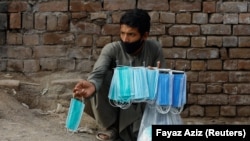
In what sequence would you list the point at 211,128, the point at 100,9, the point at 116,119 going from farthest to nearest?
the point at 100,9 → the point at 116,119 → the point at 211,128

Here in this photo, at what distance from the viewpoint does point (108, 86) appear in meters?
3.67

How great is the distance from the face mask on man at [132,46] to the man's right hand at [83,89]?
0.53 metres

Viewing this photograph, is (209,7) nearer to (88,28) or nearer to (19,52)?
(88,28)

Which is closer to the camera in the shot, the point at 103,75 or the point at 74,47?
the point at 103,75

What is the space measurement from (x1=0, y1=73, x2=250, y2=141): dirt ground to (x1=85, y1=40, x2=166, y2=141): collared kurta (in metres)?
0.35

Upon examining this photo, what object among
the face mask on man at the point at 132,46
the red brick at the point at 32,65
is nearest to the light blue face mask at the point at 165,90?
the face mask on man at the point at 132,46

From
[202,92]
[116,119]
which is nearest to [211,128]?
[116,119]

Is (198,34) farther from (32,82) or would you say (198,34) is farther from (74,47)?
(32,82)

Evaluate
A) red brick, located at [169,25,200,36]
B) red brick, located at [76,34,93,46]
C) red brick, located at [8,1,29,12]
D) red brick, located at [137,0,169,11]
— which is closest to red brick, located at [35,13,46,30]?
red brick, located at [8,1,29,12]

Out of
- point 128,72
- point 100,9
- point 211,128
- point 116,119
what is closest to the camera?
point 211,128

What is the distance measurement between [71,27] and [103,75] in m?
1.42

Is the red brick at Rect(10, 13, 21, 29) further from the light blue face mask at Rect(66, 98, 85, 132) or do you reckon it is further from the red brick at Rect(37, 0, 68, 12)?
the light blue face mask at Rect(66, 98, 85, 132)

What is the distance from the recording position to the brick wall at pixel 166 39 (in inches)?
189

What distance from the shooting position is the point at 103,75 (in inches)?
140
